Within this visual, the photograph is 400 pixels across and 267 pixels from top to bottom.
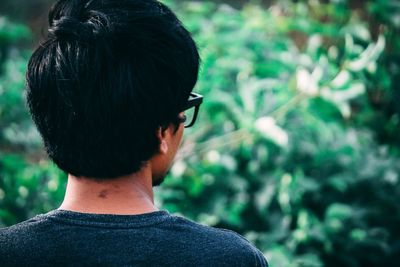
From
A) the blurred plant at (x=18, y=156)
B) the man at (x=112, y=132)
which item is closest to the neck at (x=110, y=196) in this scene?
the man at (x=112, y=132)

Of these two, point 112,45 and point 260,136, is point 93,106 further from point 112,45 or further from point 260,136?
point 260,136

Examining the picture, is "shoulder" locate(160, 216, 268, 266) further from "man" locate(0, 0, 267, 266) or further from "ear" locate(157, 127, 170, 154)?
"ear" locate(157, 127, 170, 154)

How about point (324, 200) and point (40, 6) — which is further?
point (40, 6)

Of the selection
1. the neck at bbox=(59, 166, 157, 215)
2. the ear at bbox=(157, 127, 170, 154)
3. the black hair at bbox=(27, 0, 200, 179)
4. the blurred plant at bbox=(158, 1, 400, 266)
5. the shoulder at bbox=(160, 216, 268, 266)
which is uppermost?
the black hair at bbox=(27, 0, 200, 179)

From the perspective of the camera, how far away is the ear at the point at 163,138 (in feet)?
4.34

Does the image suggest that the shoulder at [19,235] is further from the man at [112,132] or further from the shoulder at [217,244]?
the shoulder at [217,244]

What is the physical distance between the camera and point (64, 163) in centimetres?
132

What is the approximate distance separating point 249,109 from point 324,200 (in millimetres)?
554

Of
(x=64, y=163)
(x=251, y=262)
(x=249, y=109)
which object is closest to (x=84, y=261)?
(x=64, y=163)

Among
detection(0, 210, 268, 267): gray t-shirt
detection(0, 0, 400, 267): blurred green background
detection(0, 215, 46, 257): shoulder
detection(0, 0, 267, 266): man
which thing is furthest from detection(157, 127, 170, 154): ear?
detection(0, 0, 400, 267): blurred green background

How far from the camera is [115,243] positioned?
1.24 m

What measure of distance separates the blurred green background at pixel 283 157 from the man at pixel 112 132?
172 centimetres

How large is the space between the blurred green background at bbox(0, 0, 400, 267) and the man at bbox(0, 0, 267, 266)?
1.72m

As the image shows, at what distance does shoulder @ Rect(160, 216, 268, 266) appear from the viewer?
1.27 meters
